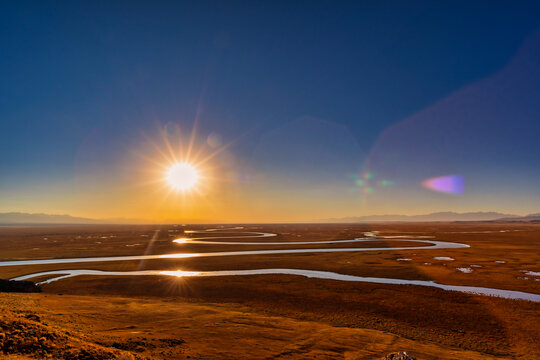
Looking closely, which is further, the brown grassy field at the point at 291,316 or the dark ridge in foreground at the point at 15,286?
the dark ridge in foreground at the point at 15,286

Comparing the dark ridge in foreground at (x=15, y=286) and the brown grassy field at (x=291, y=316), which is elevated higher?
the dark ridge in foreground at (x=15, y=286)

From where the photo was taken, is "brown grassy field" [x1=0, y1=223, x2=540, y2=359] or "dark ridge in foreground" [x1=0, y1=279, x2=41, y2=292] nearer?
"brown grassy field" [x1=0, y1=223, x2=540, y2=359]

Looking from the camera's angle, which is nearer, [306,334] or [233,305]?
[306,334]

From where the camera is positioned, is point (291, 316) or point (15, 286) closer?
point (291, 316)

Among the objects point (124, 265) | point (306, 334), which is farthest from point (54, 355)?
point (124, 265)

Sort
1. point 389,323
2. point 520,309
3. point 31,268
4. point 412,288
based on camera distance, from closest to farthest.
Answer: point 389,323
point 520,309
point 412,288
point 31,268

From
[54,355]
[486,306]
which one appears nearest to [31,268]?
[54,355]

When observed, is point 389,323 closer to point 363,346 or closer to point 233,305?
point 363,346

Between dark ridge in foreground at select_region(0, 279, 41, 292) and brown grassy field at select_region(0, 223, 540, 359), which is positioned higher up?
dark ridge in foreground at select_region(0, 279, 41, 292)

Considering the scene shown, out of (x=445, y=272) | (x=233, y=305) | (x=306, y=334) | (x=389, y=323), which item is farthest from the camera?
(x=445, y=272)

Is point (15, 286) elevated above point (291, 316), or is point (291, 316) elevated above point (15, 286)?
point (15, 286)

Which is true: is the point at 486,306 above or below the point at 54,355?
below
